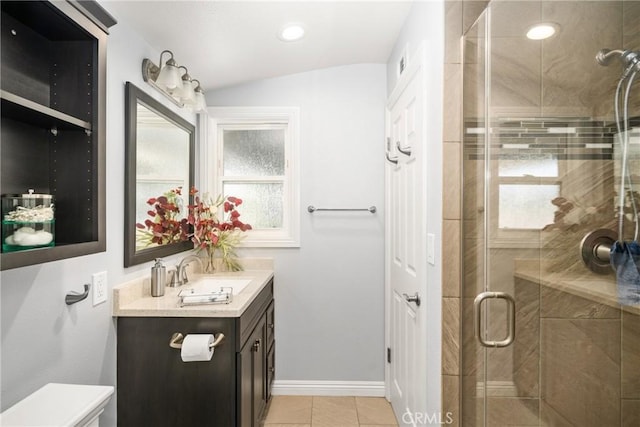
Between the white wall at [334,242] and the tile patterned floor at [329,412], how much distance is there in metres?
0.15

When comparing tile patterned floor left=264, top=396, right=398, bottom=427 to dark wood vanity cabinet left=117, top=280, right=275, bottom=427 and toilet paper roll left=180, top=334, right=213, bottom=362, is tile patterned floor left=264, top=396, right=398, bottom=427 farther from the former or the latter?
toilet paper roll left=180, top=334, right=213, bottom=362

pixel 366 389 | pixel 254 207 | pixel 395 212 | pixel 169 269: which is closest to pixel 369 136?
pixel 395 212

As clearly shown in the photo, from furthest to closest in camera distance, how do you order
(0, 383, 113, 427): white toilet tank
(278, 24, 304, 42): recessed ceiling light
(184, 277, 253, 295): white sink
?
(184, 277, 253, 295): white sink → (278, 24, 304, 42): recessed ceiling light → (0, 383, 113, 427): white toilet tank

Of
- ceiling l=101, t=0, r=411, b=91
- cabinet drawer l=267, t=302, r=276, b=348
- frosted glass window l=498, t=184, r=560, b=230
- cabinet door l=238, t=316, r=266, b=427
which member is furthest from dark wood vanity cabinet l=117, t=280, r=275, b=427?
ceiling l=101, t=0, r=411, b=91

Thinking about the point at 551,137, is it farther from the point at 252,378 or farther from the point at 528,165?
the point at 252,378

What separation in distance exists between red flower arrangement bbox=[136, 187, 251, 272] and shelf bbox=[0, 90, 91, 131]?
34.4 inches

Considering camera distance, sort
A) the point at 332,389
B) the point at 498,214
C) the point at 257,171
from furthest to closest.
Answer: the point at 257,171 < the point at 332,389 < the point at 498,214

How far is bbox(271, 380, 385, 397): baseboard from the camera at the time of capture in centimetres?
272

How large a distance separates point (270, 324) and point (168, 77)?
5.59ft

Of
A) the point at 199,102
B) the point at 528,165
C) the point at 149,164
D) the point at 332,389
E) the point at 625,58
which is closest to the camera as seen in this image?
the point at 625,58

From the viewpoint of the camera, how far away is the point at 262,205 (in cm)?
286

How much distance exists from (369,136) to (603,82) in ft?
6.02

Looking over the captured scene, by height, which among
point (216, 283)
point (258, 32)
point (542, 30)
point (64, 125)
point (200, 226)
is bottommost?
point (216, 283)

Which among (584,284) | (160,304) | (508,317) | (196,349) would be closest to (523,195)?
(584,284)
